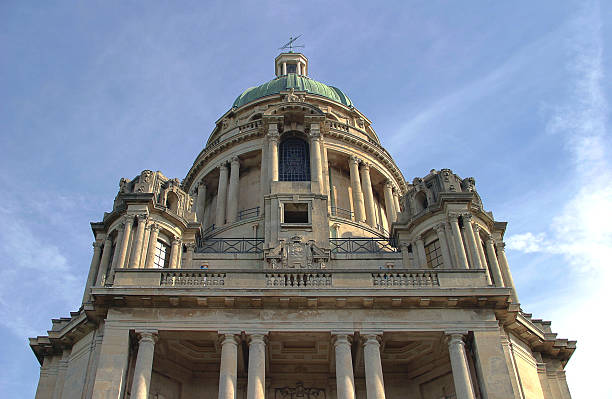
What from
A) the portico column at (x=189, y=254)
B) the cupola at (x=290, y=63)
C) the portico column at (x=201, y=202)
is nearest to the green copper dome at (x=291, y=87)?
the cupola at (x=290, y=63)

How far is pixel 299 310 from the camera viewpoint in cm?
2642

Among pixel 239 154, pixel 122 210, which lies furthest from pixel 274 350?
pixel 239 154

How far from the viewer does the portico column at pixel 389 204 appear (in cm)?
4556

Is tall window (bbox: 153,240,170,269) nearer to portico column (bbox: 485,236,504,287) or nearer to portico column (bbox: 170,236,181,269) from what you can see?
portico column (bbox: 170,236,181,269)

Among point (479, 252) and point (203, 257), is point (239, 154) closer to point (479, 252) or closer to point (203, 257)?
point (203, 257)

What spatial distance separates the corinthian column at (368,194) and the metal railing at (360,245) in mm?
5311

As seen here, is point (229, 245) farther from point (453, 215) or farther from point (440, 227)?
point (453, 215)

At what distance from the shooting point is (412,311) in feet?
87.2

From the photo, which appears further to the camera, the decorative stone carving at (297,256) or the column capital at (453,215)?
the column capital at (453,215)

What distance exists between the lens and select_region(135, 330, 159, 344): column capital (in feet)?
84.0

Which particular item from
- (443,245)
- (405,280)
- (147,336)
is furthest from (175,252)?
(443,245)

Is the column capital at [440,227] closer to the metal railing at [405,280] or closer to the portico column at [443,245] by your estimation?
the portico column at [443,245]

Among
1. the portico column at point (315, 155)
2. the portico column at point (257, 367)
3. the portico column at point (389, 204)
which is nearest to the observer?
the portico column at point (257, 367)

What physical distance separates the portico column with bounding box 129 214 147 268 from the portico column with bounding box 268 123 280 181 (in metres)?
9.18
